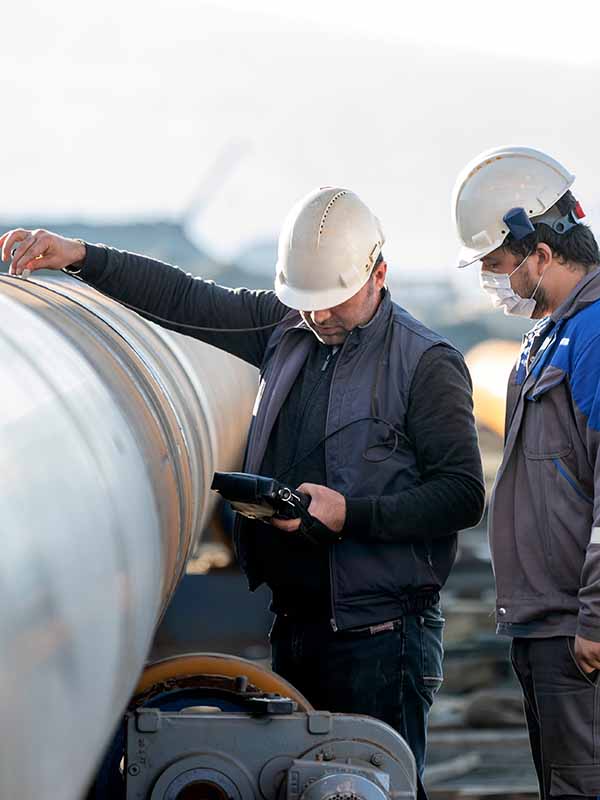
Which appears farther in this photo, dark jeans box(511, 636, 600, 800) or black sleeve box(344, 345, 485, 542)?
black sleeve box(344, 345, 485, 542)

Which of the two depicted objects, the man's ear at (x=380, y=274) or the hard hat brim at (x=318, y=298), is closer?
the hard hat brim at (x=318, y=298)

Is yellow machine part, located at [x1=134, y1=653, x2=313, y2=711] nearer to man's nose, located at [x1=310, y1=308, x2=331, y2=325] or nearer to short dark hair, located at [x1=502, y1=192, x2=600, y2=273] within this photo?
man's nose, located at [x1=310, y1=308, x2=331, y2=325]

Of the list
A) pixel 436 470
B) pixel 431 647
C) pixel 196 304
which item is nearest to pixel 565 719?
pixel 431 647

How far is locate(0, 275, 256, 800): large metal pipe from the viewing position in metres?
1.38

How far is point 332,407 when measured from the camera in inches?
120

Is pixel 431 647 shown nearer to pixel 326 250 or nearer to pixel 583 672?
pixel 583 672

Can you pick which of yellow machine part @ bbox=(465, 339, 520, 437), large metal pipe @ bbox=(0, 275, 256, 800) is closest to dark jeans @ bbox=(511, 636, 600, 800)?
large metal pipe @ bbox=(0, 275, 256, 800)

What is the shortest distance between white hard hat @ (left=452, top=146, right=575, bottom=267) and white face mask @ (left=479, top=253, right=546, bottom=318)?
5 centimetres

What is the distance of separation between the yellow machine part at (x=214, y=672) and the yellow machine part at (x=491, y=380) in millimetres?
5823

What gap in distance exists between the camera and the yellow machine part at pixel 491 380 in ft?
34.4

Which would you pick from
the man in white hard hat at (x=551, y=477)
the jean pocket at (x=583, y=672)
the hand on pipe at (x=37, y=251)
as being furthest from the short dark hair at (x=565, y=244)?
the hand on pipe at (x=37, y=251)

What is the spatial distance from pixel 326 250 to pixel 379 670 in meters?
0.88

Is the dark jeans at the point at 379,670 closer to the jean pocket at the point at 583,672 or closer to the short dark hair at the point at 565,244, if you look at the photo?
the jean pocket at the point at 583,672

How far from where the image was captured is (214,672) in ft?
9.84
